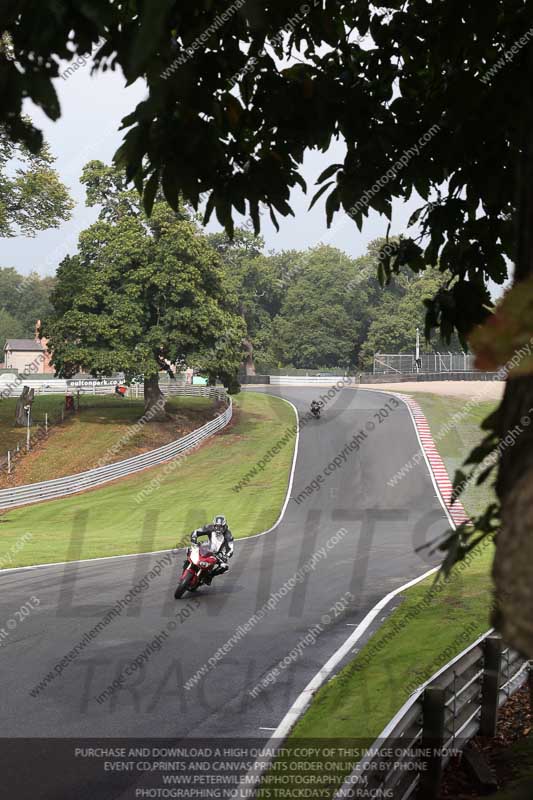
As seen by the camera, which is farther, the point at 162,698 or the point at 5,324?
the point at 5,324

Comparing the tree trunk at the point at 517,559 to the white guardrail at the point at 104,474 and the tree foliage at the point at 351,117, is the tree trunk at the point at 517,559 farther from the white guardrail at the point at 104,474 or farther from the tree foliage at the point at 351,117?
the white guardrail at the point at 104,474

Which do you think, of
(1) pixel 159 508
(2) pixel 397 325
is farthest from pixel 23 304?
(1) pixel 159 508

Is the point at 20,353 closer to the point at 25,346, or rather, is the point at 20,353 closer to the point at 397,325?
A: the point at 25,346

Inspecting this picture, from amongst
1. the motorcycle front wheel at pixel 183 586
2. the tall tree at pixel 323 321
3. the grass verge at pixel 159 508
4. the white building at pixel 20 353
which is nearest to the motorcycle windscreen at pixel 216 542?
the motorcycle front wheel at pixel 183 586

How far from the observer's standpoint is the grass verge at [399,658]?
10.2 meters

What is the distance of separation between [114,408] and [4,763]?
165ft

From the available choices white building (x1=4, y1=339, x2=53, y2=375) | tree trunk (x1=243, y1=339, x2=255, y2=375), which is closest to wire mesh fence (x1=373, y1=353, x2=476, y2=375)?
tree trunk (x1=243, y1=339, x2=255, y2=375)

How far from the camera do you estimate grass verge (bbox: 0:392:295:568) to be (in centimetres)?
2561

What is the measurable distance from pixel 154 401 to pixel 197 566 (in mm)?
36556

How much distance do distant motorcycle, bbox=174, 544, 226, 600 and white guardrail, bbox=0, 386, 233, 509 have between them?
65.6 feet

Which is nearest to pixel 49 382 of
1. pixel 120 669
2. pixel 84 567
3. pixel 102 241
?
pixel 102 241

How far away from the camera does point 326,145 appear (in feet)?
19.6

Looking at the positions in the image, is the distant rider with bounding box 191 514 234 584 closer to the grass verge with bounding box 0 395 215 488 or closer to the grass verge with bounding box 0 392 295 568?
the grass verge with bounding box 0 392 295 568

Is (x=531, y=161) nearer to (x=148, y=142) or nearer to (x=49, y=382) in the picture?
(x=148, y=142)
